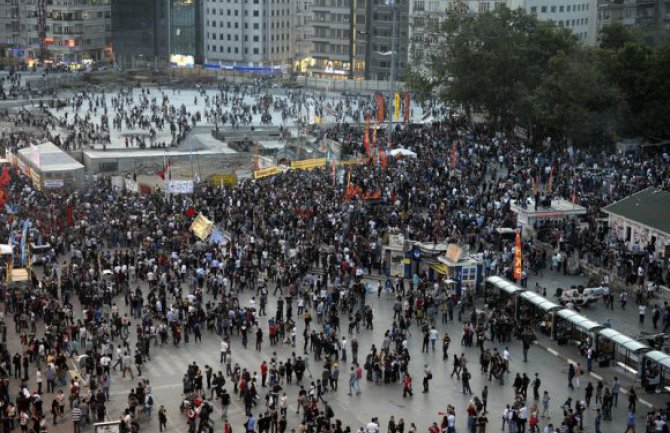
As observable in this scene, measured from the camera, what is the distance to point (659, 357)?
38938 mm

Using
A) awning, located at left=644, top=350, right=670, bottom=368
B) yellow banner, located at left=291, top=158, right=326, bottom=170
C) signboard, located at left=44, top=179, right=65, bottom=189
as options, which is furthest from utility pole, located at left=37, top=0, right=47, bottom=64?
awning, located at left=644, top=350, right=670, bottom=368

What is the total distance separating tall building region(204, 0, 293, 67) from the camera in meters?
165

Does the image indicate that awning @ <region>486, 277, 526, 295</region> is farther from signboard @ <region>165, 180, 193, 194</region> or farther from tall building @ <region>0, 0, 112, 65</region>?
tall building @ <region>0, 0, 112, 65</region>

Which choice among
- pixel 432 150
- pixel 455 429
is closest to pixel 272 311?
pixel 455 429

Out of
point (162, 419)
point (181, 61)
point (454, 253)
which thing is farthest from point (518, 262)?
point (181, 61)

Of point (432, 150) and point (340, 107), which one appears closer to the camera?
point (432, 150)

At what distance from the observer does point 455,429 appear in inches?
1441

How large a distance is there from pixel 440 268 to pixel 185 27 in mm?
125564

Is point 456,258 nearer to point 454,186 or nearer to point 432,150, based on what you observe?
point 454,186

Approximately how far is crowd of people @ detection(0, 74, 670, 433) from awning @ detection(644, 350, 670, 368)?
2088mm

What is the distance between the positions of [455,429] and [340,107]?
77934 millimetres

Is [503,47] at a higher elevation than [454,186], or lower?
higher

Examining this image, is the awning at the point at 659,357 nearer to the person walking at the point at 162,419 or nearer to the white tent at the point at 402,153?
the person walking at the point at 162,419

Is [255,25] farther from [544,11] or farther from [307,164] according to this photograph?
[307,164]
